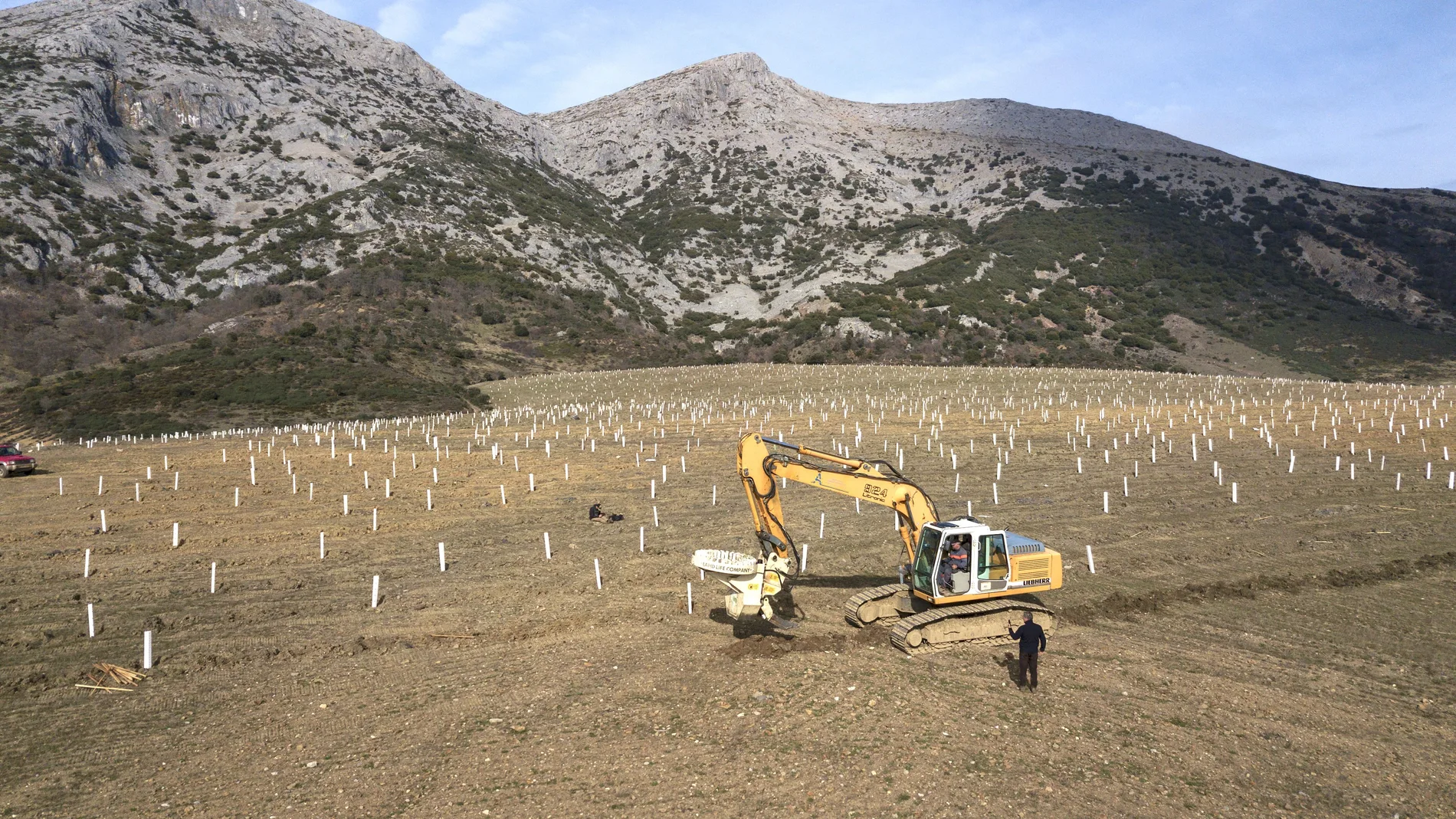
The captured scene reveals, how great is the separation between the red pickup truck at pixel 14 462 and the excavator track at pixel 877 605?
4207 centimetres

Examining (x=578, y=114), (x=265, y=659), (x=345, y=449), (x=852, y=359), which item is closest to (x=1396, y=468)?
(x=265, y=659)

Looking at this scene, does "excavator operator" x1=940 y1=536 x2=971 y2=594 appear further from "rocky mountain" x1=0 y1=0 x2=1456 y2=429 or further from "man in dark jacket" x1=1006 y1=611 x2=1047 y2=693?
"rocky mountain" x1=0 y1=0 x2=1456 y2=429

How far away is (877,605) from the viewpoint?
Answer: 16.1 m

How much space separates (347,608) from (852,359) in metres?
87.9

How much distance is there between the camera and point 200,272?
99188 mm

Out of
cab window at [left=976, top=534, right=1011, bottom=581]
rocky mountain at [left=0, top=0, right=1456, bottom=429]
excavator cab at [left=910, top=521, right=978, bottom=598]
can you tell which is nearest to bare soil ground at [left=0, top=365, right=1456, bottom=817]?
excavator cab at [left=910, top=521, right=978, bottom=598]

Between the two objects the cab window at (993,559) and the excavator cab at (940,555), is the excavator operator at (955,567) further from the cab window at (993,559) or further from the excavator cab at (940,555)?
the cab window at (993,559)

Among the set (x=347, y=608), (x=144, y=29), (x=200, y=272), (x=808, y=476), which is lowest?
(x=347, y=608)

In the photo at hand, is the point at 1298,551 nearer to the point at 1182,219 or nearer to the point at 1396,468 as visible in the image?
the point at 1396,468

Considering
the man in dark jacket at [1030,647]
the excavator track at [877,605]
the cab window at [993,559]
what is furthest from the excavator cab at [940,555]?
the man in dark jacket at [1030,647]

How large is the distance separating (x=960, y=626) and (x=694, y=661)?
16.4 ft

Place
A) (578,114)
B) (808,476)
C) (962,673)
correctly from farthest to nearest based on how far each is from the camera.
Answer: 1. (578,114)
2. (808,476)
3. (962,673)

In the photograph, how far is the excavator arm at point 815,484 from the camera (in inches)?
614

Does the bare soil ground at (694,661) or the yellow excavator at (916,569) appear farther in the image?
the yellow excavator at (916,569)
